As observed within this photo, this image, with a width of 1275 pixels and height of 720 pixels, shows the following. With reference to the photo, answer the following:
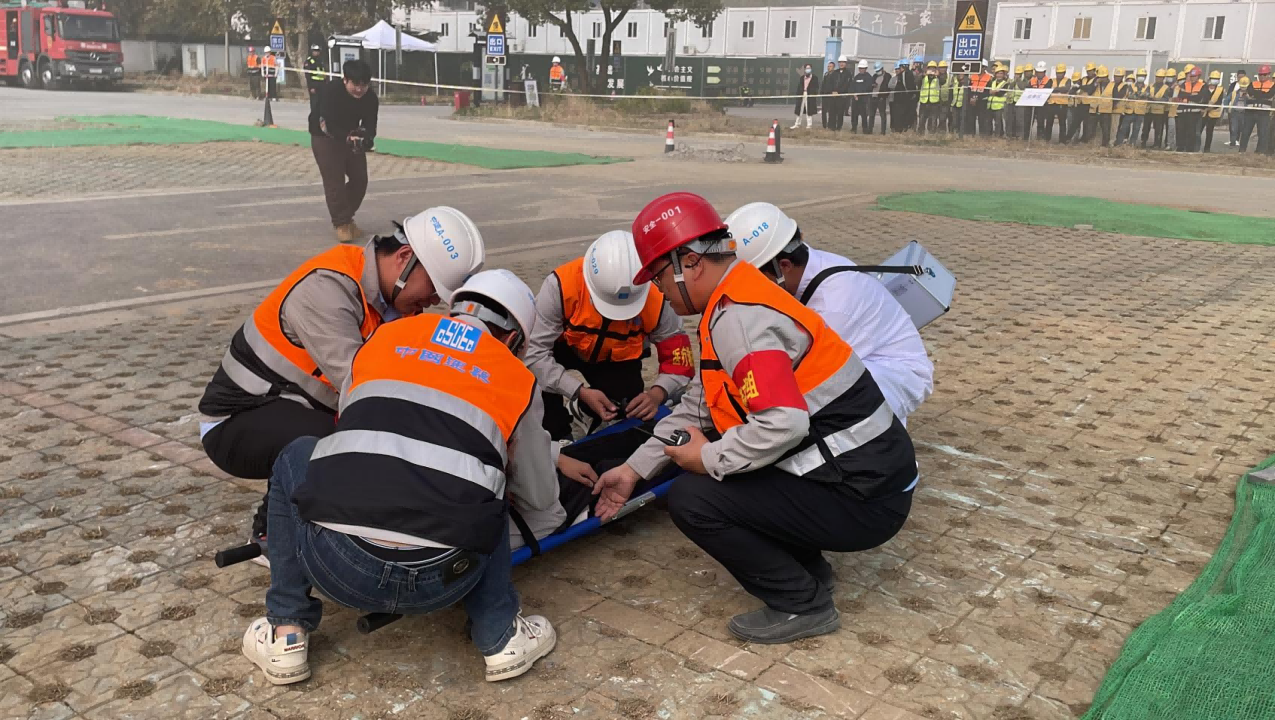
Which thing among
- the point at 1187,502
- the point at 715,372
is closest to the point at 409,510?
the point at 715,372

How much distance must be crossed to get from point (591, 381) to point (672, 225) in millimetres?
2032

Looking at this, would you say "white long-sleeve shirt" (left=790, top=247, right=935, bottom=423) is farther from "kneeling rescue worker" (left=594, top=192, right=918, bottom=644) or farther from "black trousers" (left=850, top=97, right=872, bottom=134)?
"black trousers" (left=850, top=97, right=872, bottom=134)

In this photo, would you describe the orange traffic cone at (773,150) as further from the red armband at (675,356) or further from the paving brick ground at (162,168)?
the red armband at (675,356)

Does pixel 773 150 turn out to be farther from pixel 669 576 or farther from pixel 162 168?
pixel 669 576

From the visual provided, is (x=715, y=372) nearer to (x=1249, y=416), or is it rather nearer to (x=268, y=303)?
(x=268, y=303)

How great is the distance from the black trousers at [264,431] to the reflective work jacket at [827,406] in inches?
54.2

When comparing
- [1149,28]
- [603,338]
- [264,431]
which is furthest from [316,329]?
[1149,28]

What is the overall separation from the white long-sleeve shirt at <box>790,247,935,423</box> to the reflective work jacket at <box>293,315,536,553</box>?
4.55 feet

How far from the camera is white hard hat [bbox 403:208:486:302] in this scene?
11.1ft

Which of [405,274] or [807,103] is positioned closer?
[405,274]

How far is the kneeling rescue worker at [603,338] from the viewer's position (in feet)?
14.2

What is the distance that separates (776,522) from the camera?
3045mm

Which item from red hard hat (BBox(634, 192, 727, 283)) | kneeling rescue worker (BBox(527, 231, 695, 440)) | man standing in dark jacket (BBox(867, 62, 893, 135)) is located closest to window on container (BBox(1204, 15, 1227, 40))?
man standing in dark jacket (BBox(867, 62, 893, 135))

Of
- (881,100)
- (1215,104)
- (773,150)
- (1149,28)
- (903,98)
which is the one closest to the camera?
(773,150)
